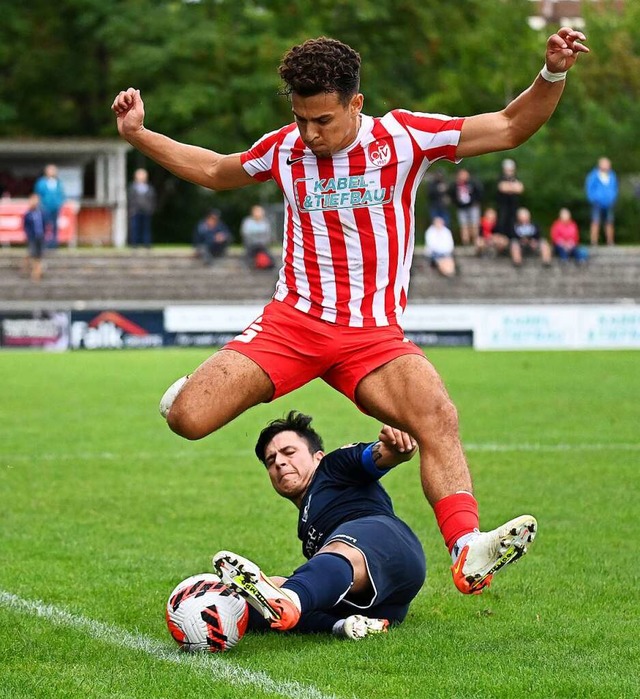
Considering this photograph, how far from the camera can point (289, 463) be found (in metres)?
6.49

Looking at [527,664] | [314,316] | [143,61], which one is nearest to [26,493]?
[314,316]

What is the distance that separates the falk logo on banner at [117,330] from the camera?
1050 inches

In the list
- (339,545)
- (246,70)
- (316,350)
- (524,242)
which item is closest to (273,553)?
(339,545)

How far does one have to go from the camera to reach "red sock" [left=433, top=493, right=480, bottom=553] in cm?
560

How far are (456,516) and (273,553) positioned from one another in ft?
8.54

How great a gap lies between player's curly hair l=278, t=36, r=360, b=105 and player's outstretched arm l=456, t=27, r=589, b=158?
0.57m

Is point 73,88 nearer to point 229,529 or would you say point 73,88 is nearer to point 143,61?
point 143,61

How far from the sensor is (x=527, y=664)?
17.5 ft

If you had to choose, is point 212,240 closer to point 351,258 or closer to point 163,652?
point 351,258

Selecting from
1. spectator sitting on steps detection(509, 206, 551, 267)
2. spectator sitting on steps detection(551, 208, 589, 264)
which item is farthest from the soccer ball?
spectator sitting on steps detection(551, 208, 589, 264)

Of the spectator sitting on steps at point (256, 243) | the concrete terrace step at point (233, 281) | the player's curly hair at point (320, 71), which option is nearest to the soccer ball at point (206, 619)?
the player's curly hair at point (320, 71)

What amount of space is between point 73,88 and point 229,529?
39685 mm

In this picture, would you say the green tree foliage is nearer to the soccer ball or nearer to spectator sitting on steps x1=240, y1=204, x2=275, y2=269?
spectator sitting on steps x1=240, y1=204, x2=275, y2=269

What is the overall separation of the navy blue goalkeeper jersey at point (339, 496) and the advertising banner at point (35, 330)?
20.6 meters
